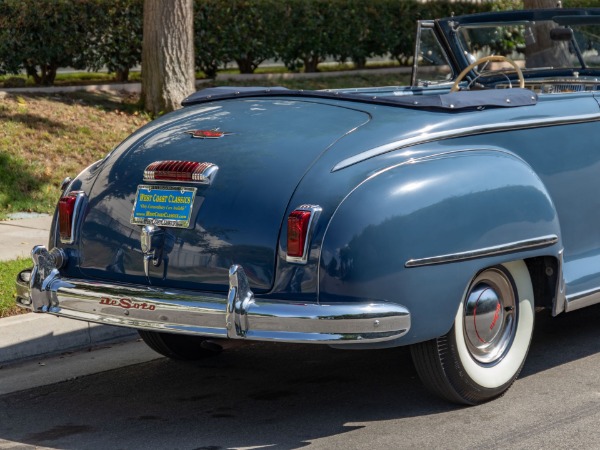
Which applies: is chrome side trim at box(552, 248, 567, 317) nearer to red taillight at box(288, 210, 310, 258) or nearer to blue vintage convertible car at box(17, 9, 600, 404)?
blue vintage convertible car at box(17, 9, 600, 404)

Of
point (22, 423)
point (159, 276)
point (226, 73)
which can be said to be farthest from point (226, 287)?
point (226, 73)

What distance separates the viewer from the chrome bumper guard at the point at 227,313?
4.32 metres

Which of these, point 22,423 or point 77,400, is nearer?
point 22,423

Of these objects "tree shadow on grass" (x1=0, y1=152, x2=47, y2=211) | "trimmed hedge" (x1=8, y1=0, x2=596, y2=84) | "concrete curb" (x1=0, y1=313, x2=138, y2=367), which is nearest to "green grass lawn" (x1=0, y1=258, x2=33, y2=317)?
"concrete curb" (x1=0, y1=313, x2=138, y2=367)

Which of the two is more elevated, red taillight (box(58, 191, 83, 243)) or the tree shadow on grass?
red taillight (box(58, 191, 83, 243))

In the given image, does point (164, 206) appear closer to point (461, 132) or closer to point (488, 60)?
point (461, 132)

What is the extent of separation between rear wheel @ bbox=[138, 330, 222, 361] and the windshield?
9.10ft

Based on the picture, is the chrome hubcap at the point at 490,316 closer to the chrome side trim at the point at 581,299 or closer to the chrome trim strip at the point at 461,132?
the chrome side trim at the point at 581,299

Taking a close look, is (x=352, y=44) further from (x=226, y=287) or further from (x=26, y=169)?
(x=226, y=287)

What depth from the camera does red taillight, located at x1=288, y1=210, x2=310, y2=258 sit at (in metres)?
4.42

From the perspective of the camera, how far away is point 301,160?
4637 millimetres

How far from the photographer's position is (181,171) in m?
4.81

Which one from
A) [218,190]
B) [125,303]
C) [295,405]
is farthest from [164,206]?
[295,405]

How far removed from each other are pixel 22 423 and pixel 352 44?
12.7 meters
